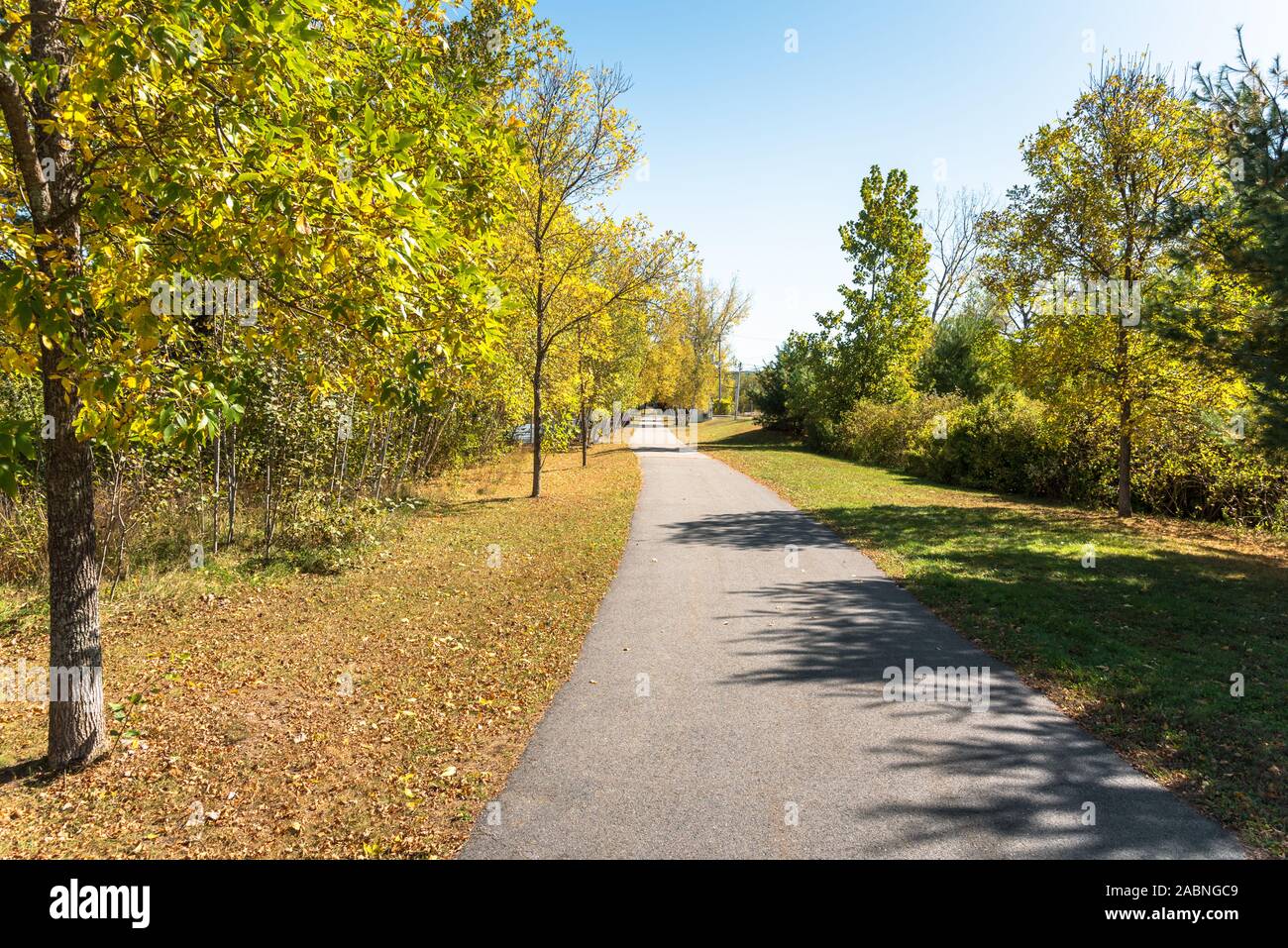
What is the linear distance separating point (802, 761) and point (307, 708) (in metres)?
3.95

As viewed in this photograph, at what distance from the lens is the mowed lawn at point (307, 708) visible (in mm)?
3693

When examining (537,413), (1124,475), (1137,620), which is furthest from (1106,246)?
(537,413)

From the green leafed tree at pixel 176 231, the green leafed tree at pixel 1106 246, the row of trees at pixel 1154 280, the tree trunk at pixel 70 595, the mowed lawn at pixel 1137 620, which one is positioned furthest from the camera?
the green leafed tree at pixel 1106 246

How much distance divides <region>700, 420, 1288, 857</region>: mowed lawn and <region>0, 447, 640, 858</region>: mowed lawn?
4442 mm

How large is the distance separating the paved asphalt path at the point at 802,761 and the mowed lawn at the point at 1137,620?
329 mm

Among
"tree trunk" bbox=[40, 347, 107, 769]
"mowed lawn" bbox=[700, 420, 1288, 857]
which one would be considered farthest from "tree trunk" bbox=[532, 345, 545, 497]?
"tree trunk" bbox=[40, 347, 107, 769]

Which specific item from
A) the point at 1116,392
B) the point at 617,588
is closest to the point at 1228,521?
the point at 1116,392

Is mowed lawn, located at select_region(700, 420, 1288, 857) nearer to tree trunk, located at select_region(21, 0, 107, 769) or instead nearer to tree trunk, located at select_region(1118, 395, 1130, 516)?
tree trunk, located at select_region(1118, 395, 1130, 516)

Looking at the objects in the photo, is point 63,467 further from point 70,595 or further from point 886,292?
point 886,292

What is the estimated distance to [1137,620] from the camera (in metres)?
7.19

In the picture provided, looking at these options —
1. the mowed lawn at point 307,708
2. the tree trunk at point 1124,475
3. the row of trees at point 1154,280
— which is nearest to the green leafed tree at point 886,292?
the row of trees at point 1154,280

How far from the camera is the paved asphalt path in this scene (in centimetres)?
350

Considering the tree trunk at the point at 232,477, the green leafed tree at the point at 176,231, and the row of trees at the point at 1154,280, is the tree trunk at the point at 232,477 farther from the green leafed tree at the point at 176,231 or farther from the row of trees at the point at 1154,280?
the row of trees at the point at 1154,280

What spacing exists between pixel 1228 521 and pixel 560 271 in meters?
16.2
